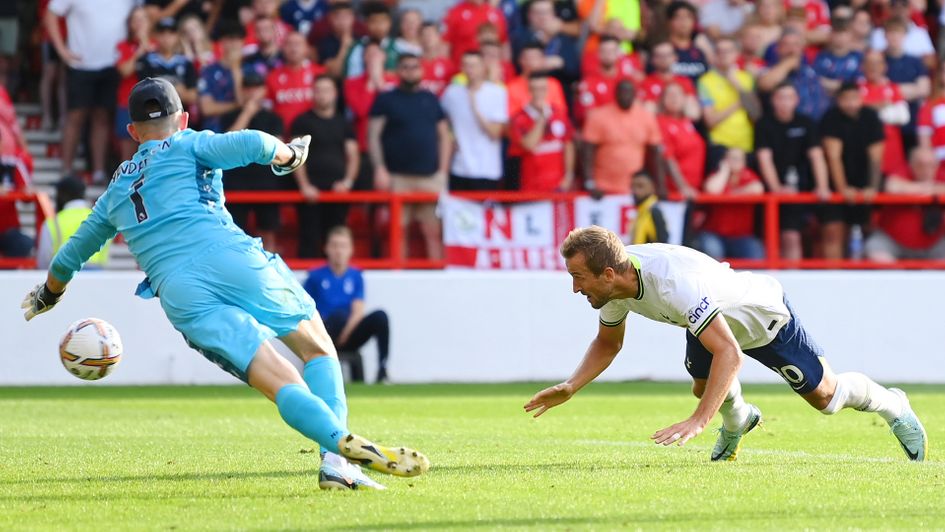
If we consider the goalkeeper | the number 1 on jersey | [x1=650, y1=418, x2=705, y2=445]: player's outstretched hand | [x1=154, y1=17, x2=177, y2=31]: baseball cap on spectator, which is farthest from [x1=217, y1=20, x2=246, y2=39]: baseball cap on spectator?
[x1=650, y1=418, x2=705, y2=445]: player's outstretched hand

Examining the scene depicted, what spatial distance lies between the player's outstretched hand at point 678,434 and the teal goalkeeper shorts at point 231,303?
5.51ft

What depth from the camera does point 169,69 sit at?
53.4 feet

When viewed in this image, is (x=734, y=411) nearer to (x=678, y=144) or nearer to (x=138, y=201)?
(x=138, y=201)

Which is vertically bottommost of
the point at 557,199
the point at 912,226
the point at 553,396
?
the point at 912,226

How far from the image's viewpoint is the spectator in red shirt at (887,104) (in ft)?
55.2

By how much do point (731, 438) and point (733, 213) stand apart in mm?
8586

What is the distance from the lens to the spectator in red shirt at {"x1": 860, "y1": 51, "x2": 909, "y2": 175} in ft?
55.2

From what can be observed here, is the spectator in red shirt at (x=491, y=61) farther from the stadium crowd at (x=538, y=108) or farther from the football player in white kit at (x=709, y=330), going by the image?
the football player in white kit at (x=709, y=330)

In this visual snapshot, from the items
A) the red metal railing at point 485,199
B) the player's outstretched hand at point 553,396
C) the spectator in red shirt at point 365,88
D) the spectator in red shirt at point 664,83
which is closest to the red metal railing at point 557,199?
the red metal railing at point 485,199

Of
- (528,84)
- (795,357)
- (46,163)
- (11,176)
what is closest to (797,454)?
(795,357)

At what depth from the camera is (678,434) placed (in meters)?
6.45

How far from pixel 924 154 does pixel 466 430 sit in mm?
8416

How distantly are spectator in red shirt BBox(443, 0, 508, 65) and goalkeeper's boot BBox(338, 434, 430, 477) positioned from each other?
38.0ft

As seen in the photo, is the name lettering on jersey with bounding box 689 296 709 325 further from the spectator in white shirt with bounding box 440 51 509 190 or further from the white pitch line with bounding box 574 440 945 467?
the spectator in white shirt with bounding box 440 51 509 190
